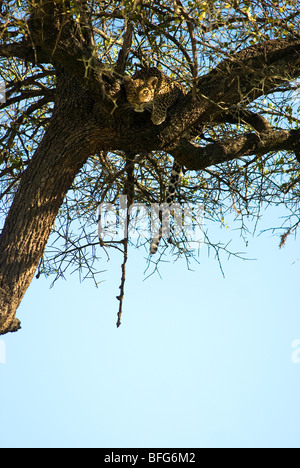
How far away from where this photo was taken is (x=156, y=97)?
176 inches

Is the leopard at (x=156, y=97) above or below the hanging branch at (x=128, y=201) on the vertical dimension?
above

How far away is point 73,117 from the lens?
4.36 m

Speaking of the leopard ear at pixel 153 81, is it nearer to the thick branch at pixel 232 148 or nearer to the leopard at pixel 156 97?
the leopard at pixel 156 97

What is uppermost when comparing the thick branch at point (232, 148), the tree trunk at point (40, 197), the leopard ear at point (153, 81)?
the leopard ear at point (153, 81)

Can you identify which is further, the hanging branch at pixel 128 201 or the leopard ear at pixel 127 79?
the hanging branch at pixel 128 201

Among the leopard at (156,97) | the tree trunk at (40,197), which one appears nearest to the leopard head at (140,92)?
the leopard at (156,97)

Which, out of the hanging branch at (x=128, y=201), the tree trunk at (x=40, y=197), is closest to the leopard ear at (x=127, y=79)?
the tree trunk at (x=40, y=197)

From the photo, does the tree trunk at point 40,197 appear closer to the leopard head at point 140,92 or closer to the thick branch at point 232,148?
the leopard head at point 140,92

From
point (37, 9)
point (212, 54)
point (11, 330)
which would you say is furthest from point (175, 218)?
point (37, 9)

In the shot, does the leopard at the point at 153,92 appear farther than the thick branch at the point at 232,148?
No

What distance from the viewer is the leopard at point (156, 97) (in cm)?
423

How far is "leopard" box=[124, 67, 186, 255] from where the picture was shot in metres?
4.23

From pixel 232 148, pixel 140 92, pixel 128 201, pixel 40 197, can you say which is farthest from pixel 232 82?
pixel 40 197

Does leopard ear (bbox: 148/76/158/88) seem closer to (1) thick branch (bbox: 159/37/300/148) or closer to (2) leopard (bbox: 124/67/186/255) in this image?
(2) leopard (bbox: 124/67/186/255)
